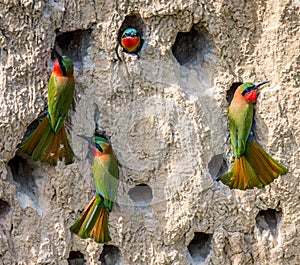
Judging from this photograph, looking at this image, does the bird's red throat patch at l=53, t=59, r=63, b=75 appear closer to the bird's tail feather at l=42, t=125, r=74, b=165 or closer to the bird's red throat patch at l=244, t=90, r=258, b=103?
the bird's tail feather at l=42, t=125, r=74, b=165

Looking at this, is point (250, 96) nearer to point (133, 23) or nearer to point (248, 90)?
point (248, 90)

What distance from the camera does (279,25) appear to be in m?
2.11

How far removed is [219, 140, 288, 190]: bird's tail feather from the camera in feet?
6.80

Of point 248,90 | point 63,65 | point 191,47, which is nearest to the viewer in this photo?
point 63,65

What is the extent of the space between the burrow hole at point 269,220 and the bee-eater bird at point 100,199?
1.36 feet

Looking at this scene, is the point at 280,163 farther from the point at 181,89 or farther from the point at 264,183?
the point at 181,89

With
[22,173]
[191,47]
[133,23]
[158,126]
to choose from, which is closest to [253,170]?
[158,126]

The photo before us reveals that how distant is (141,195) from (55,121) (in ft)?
1.08

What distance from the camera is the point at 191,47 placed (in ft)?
7.20

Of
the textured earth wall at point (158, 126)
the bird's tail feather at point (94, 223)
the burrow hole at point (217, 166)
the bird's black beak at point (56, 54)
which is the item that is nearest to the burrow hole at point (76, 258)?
the textured earth wall at point (158, 126)

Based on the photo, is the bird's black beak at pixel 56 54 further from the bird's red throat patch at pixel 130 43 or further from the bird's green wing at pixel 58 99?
the bird's red throat patch at pixel 130 43

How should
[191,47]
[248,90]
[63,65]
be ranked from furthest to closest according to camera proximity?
[191,47] < [248,90] < [63,65]

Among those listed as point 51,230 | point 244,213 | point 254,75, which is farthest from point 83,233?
point 254,75

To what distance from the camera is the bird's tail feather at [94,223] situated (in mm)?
2033
